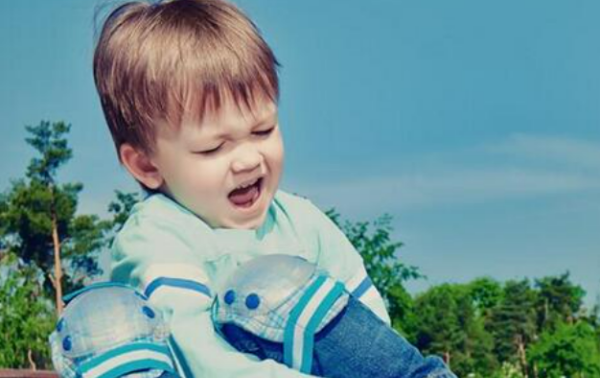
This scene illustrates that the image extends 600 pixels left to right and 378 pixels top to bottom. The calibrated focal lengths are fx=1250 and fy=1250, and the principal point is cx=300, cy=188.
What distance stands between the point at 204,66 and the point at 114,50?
0.23m

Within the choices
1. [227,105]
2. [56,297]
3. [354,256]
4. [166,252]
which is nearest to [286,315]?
[166,252]

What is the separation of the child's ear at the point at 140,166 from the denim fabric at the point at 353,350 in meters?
0.46

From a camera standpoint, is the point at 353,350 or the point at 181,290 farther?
the point at 181,290

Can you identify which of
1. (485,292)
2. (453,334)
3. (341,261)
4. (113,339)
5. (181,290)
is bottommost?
(113,339)

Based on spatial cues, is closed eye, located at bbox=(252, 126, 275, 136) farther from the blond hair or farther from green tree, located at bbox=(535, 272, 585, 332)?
green tree, located at bbox=(535, 272, 585, 332)

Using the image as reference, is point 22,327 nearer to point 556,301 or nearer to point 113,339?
point 556,301

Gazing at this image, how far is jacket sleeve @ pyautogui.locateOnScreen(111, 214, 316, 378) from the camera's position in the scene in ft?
7.16

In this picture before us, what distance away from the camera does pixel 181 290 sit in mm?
2295

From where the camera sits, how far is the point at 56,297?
10352 mm

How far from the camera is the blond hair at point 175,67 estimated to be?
95.0 inches

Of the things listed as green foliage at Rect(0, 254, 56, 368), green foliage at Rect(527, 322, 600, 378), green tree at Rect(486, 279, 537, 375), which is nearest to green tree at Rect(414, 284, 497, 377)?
green tree at Rect(486, 279, 537, 375)

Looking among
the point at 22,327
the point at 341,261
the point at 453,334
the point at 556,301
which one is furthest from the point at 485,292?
the point at 341,261

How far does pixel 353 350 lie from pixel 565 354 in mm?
9645

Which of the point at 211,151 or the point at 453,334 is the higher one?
the point at 453,334
